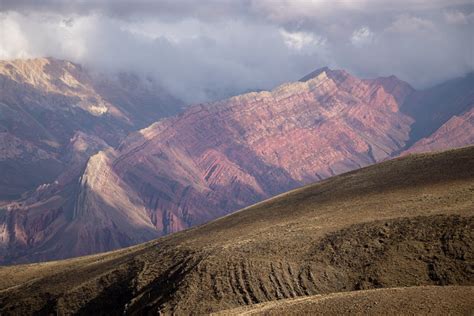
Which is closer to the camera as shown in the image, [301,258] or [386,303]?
[386,303]

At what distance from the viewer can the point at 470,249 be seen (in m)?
85.6

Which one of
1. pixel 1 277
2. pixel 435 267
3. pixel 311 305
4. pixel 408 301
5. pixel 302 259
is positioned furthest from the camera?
pixel 1 277

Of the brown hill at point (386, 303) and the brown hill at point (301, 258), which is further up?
the brown hill at point (301, 258)

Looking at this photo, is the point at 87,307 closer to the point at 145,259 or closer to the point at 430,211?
the point at 145,259

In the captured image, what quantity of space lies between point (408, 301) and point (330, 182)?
84.8 m

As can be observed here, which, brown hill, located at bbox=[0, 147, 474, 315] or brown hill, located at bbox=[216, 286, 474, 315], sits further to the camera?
brown hill, located at bbox=[0, 147, 474, 315]

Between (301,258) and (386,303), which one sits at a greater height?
(301,258)

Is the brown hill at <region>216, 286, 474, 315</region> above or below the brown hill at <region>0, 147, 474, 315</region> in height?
below

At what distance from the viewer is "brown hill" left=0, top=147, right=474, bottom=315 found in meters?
89.1

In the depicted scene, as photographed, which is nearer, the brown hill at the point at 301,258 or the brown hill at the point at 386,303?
the brown hill at the point at 386,303

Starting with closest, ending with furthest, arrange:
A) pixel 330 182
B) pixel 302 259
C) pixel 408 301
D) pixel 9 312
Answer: pixel 408 301 < pixel 302 259 < pixel 9 312 < pixel 330 182

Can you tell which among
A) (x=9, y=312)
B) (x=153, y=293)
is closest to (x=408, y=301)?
(x=153, y=293)

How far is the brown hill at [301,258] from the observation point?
292 feet

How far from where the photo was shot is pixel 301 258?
97312mm
